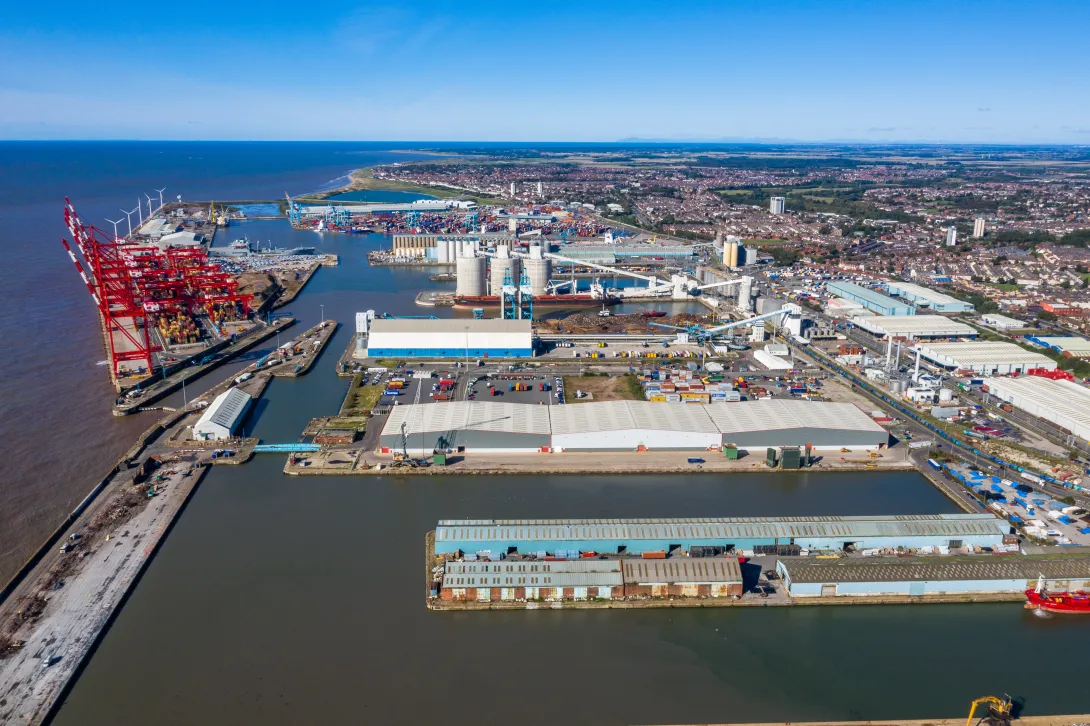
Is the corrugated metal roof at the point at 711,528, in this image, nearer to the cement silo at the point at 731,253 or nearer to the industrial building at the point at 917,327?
the industrial building at the point at 917,327

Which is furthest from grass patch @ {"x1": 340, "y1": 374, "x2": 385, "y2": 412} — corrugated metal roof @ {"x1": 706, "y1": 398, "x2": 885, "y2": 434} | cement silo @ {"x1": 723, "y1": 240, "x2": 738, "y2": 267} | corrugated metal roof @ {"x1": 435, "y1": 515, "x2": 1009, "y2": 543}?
cement silo @ {"x1": 723, "y1": 240, "x2": 738, "y2": 267}

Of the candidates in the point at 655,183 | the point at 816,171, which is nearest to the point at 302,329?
the point at 655,183

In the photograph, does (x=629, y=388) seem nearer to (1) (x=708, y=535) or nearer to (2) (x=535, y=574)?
(1) (x=708, y=535)

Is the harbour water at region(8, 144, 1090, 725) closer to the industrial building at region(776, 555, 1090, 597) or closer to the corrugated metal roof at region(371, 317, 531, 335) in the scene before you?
the industrial building at region(776, 555, 1090, 597)

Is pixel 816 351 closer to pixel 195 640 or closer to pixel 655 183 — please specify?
pixel 195 640

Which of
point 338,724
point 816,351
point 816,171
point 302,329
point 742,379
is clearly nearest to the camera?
point 338,724

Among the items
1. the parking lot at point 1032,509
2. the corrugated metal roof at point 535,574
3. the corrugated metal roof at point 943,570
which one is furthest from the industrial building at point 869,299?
the corrugated metal roof at point 535,574

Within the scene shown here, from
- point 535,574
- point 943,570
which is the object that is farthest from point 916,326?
point 535,574
